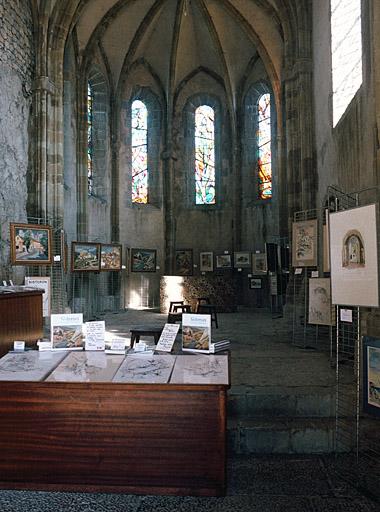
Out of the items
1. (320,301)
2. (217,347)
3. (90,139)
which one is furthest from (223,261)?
(217,347)

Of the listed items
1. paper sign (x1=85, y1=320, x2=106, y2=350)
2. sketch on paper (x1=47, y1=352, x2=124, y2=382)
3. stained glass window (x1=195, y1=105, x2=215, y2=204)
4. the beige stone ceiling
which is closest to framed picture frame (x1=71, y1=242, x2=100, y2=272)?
stained glass window (x1=195, y1=105, x2=215, y2=204)

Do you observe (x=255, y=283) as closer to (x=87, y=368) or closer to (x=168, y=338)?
(x=168, y=338)

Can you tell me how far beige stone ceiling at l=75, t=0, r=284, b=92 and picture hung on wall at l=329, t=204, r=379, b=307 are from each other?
12.6 m

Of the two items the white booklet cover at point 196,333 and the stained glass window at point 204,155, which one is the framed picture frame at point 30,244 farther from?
the stained glass window at point 204,155

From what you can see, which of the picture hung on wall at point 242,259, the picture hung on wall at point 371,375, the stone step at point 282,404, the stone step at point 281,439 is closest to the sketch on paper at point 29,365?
the stone step at point 281,439

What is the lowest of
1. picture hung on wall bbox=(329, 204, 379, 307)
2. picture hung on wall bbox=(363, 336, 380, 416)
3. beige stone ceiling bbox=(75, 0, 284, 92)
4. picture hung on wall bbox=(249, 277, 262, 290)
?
picture hung on wall bbox=(363, 336, 380, 416)

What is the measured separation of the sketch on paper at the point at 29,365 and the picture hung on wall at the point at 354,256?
256 cm

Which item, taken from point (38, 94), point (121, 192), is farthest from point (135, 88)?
point (38, 94)

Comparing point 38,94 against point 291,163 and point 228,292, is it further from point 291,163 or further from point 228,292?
point 228,292

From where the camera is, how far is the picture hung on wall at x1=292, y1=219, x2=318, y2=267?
8.05m

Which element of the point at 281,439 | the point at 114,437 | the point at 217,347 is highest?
the point at 217,347

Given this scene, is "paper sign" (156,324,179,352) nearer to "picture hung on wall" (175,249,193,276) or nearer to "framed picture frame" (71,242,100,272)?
"framed picture frame" (71,242,100,272)

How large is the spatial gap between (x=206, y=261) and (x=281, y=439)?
1428 cm

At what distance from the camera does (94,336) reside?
4.41 metres
